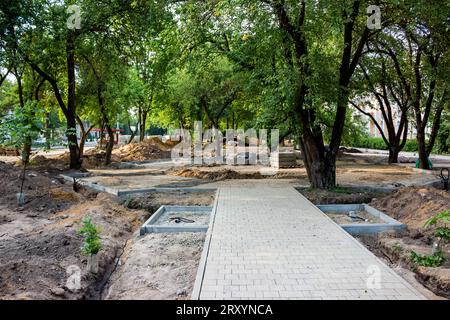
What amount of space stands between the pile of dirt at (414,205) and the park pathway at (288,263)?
6.18ft

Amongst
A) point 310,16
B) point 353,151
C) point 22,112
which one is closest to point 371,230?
point 310,16

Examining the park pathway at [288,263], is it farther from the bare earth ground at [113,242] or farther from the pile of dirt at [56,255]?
the pile of dirt at [56,255]

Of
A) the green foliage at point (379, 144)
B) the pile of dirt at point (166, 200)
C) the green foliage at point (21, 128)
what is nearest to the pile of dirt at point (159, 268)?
the pile of dirt at point (166, 200)

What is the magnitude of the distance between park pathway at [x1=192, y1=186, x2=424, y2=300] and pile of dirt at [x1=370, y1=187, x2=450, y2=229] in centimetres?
189

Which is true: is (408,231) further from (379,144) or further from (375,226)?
(379,144)

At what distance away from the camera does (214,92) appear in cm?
2542

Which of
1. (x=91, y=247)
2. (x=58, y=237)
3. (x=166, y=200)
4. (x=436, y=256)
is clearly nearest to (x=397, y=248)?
(x=436, y=256)

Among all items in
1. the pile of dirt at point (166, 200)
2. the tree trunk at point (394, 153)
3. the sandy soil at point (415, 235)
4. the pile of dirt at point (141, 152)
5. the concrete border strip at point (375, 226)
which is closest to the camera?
the sandy soil at point (415, 235)

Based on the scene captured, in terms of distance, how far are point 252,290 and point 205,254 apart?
4.76ft

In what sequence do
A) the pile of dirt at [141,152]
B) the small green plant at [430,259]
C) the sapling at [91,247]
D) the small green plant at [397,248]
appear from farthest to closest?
the pile of dirt at [141,152] → the small green plant at [397,248] → the small green plant at [430,259] → the sapling at [91,247]

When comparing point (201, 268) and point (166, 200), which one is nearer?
point (201, 268)

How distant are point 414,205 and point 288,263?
16.2 ft

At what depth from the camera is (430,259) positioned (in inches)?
224

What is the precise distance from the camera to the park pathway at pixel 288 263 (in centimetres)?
452
